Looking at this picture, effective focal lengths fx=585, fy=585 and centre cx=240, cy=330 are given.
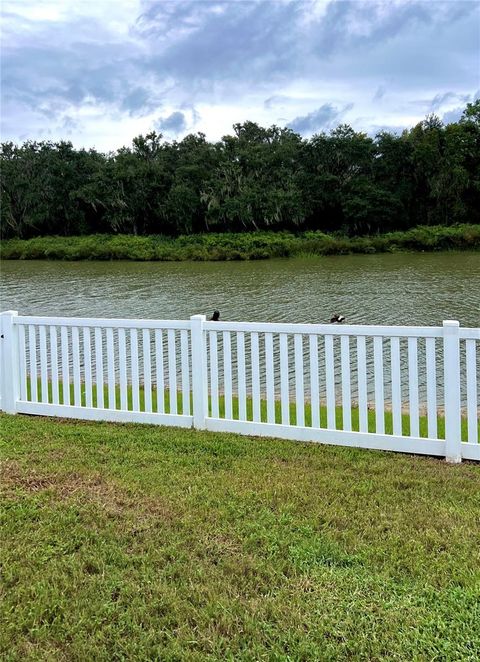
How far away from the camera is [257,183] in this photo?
168ft

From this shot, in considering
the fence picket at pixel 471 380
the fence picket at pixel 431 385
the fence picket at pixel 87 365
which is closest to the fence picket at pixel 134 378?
the fence picket at pixel 87 365

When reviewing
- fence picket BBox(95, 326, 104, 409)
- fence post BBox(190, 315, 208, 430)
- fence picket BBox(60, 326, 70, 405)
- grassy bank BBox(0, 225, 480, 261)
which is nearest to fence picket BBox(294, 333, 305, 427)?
fence post BBox(190, 315, 208, 430)

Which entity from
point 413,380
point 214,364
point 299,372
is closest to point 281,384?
point 299,372

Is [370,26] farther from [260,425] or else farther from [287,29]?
[260,425]

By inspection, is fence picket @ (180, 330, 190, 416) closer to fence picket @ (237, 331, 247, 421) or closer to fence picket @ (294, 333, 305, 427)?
fence picket @ (237, 331, 247, 421)

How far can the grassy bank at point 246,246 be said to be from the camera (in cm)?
4203

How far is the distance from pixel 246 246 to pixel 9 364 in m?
38.9

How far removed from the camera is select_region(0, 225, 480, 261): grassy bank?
138ft

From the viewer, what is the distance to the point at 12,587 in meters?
2.35

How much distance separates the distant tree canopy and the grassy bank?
4.48 meters

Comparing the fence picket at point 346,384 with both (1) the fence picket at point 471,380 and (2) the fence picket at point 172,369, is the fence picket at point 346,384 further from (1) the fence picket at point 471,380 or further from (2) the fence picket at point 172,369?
(2) the fence picket at point 172,369

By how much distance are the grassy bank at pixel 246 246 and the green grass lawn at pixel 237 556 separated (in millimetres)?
37943

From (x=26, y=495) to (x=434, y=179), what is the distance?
5202cm

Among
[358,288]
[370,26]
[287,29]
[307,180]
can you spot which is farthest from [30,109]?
[307,180]
